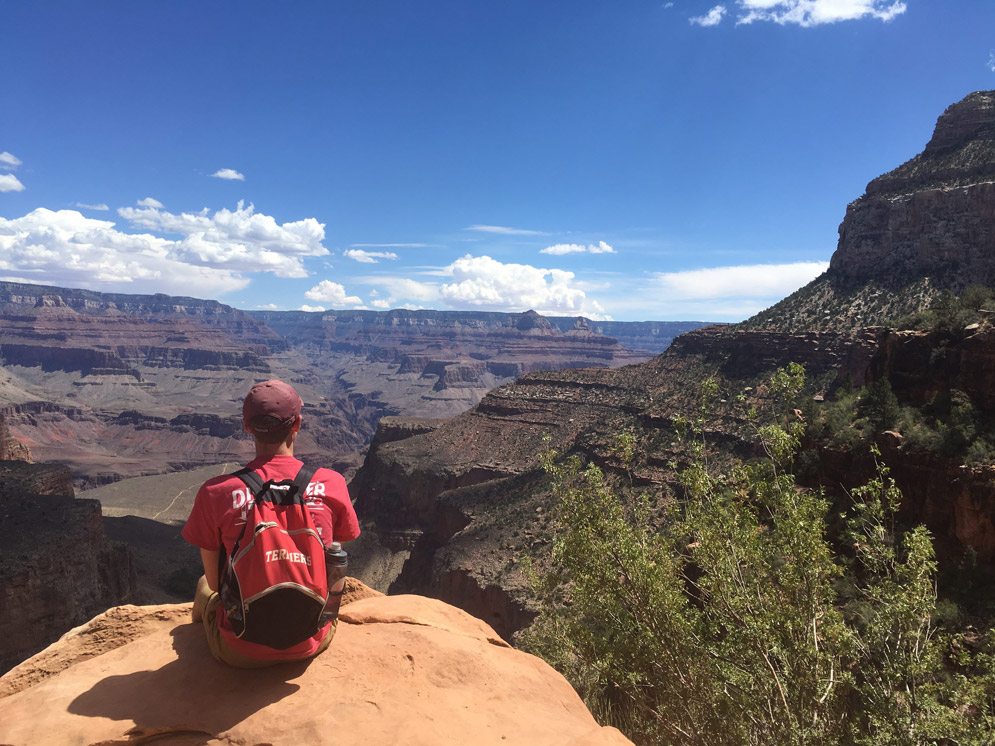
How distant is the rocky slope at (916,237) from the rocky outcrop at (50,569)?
6613cm

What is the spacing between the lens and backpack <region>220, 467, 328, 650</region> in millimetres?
5508

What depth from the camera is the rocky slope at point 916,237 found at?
5866 centimetres

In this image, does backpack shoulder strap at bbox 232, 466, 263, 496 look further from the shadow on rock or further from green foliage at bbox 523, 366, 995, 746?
green foliage at bbox 523, 366, 995, 746

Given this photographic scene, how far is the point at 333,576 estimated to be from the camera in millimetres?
6230

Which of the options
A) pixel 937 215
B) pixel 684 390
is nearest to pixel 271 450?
pixel 684 390

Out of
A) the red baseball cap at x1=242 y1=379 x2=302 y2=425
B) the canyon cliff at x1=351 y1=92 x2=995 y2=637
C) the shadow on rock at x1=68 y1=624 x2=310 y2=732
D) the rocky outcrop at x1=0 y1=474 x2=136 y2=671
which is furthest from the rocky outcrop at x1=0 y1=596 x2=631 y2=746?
the rocky outcrop at x1=0 y1=474 x2=136 y2=671

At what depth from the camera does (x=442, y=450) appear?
86000mm

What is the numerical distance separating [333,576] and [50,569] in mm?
40391

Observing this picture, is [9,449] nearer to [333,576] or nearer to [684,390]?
[684,390]

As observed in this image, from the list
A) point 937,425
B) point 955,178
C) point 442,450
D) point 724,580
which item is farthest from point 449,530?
point 955,178

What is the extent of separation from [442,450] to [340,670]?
8048cm

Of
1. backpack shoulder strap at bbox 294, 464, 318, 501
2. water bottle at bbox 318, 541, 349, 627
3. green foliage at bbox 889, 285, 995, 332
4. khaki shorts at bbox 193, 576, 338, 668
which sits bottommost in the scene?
khaki shorts at bbox 193, 576, 338, 668

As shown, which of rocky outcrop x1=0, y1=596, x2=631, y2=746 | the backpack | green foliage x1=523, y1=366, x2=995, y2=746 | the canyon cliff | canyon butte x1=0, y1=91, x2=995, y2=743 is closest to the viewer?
rocky outcrop x1=0, y1=596, x2=631, y2=746

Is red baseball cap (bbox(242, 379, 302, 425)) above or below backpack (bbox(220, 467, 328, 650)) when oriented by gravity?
above
